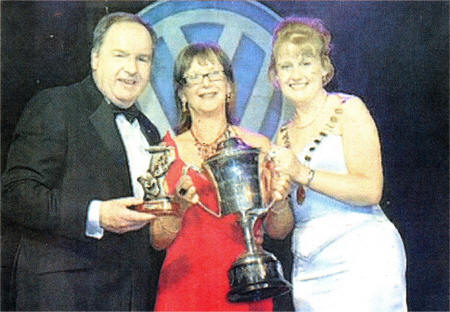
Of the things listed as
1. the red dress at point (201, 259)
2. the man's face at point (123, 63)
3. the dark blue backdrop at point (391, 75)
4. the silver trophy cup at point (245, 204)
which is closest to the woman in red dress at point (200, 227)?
the red dress at point (201, 259)

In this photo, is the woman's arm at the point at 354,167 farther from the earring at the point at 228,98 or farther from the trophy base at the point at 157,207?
the trophy base at the point at 157,207

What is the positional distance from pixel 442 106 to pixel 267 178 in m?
0.98

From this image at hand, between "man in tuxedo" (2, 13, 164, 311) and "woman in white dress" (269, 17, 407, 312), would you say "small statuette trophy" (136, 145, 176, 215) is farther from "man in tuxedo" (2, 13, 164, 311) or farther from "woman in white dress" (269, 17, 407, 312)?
"woman in white dress" (269, 17, 407, 312)

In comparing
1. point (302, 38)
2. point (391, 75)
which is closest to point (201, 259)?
point (302, 38)

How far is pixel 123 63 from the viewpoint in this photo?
3.54 m

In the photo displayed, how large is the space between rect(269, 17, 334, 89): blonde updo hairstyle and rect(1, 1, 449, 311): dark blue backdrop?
0.05 metres

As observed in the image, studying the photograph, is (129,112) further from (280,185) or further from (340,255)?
(340,255)

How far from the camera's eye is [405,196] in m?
3.66

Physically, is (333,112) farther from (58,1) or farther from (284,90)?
(58,1)

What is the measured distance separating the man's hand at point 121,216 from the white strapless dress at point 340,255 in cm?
69

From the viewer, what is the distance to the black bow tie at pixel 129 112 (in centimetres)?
350

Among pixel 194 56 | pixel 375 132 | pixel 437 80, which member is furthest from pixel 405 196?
pixel 194 56

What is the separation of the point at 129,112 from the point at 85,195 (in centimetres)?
42

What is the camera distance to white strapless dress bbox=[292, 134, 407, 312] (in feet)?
11.1
